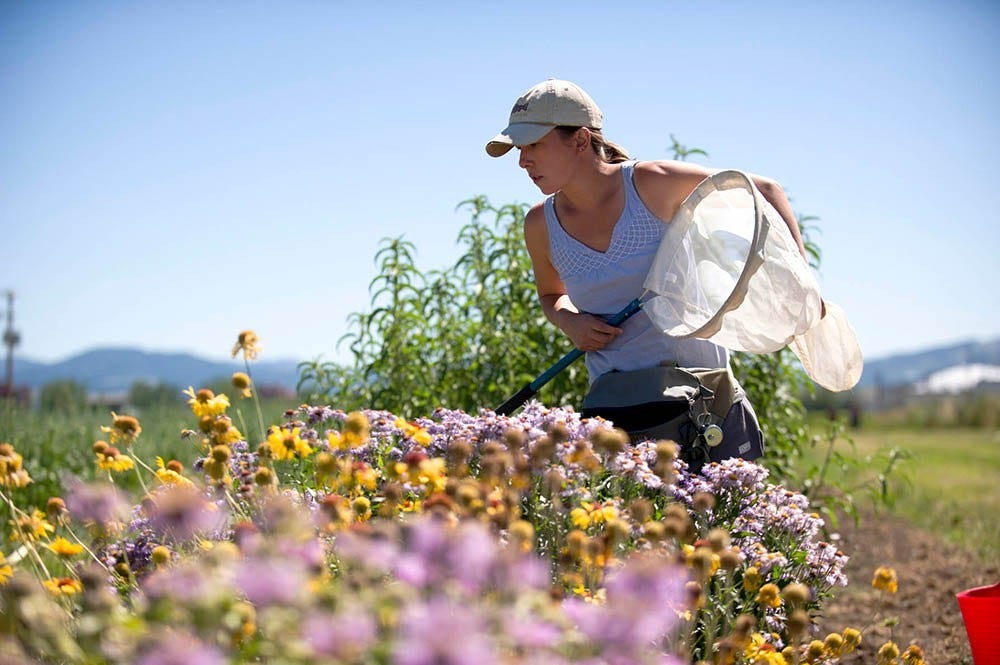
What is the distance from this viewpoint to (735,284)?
2727 millimetres

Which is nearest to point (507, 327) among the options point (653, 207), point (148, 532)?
point (653, 207)

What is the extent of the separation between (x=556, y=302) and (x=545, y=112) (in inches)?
27.1

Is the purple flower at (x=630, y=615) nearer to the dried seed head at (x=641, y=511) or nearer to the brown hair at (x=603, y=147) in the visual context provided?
the dried seed head at (x=641, y=511)

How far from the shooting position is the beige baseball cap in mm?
2900

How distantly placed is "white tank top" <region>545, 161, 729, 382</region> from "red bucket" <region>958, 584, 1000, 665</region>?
3.05ft

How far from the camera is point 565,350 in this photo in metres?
4.45

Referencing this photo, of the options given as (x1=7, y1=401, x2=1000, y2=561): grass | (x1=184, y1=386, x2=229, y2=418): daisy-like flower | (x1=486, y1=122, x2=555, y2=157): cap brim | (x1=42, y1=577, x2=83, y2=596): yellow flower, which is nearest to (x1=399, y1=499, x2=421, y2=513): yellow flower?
(x1=184, y1=386, x2=229, y2=418): daisy-like flower

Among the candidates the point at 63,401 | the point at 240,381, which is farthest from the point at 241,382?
the point at 63,401

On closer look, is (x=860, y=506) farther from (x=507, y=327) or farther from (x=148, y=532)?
(x=148, y=532)

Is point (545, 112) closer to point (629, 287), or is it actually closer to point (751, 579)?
point (629, 287)

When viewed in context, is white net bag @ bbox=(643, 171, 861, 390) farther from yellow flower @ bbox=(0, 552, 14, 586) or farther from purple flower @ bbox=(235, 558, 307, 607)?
purple flower @ bbox=(235, 558, 307, 607)

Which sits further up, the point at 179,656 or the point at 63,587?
the point at 179,656

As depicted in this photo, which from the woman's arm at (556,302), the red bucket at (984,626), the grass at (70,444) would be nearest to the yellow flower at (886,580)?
the red bucket at (984,626)

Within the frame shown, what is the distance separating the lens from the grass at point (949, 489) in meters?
5.68
